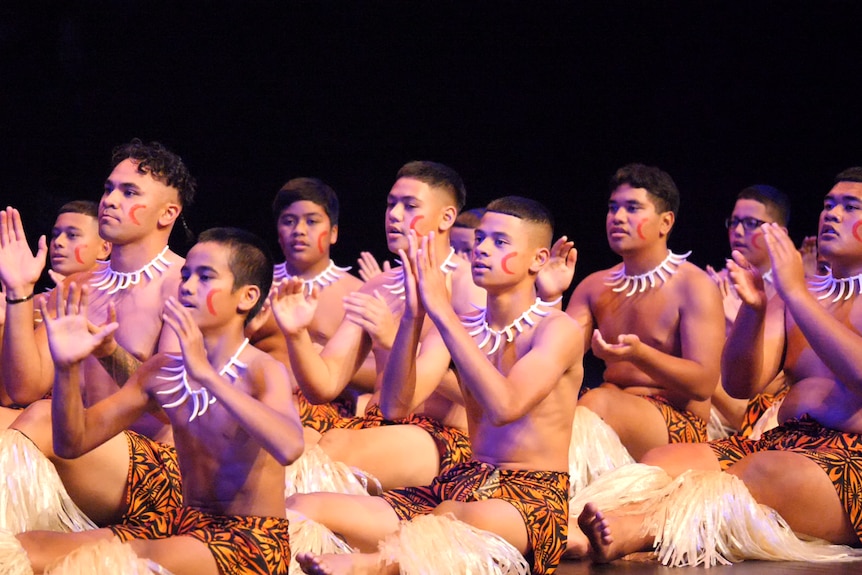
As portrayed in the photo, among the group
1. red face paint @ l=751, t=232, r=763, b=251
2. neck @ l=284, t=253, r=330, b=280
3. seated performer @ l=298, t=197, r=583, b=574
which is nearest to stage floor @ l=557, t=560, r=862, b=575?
seated performer @ l=298, t=197, r=583, b=574

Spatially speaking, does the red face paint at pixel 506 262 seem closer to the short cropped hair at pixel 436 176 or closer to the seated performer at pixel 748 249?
the short cropped hair at pixel 436 176

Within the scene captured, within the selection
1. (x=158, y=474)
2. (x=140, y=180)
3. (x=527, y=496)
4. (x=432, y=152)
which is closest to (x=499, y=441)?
(x=527, y=496)

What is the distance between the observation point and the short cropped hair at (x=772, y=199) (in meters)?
4.71

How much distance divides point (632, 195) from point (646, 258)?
0.21 m

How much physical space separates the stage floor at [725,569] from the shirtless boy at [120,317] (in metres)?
0.99

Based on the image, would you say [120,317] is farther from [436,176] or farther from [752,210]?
[752,210]

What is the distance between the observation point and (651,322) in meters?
3.97

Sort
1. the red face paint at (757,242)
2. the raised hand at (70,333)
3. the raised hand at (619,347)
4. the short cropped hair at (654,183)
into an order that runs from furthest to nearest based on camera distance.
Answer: the red face paint at (757,242) → the short cropped hair at (654,183) → the raised hand at (619,347) → the raised hand at (70,333)

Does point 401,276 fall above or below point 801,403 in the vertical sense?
above

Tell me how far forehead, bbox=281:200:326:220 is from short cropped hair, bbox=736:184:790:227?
1.59m

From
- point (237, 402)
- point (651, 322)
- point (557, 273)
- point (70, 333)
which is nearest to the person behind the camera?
point (237, 402)

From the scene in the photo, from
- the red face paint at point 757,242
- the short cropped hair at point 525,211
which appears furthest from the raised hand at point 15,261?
the red face paint at point 757,242

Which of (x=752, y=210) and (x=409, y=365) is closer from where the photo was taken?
(x=409, y=365)

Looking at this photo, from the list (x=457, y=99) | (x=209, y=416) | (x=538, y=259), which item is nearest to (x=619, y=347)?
(x=538, y=259)
